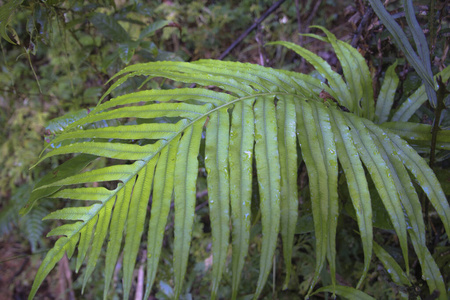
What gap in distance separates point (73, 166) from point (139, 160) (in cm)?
30

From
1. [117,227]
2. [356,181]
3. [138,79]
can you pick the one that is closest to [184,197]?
[117,227]

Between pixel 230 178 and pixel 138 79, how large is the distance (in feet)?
4.11

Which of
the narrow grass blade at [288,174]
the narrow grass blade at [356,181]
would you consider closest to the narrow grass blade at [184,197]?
the narrow grass blade at [288,174]

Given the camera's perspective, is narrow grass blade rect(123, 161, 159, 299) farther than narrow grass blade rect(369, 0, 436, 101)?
No

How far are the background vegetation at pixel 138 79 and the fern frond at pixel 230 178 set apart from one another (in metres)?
0.31

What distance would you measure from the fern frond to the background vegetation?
313 mm

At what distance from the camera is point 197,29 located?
3064 millimetres

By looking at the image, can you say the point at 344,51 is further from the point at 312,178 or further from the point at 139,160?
the point at 139,160

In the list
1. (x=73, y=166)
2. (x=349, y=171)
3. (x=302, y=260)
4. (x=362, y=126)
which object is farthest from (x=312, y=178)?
Answer: (x=302, y=260)

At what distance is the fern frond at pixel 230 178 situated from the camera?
0.79m

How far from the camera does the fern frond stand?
793 mm

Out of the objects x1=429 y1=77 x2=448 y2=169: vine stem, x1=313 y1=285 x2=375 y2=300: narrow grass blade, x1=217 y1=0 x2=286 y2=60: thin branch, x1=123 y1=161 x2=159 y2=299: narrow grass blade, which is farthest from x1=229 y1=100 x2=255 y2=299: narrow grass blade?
x1=217 y1=0 x2=286 y2=60: thin branch

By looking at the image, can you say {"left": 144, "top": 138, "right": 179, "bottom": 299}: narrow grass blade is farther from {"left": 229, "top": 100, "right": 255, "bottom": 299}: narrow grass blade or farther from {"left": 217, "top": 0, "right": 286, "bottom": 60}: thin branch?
{"left": 217, "top": 0, "right": 286, "bottom": 60}: thin branch

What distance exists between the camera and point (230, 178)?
0.85m
